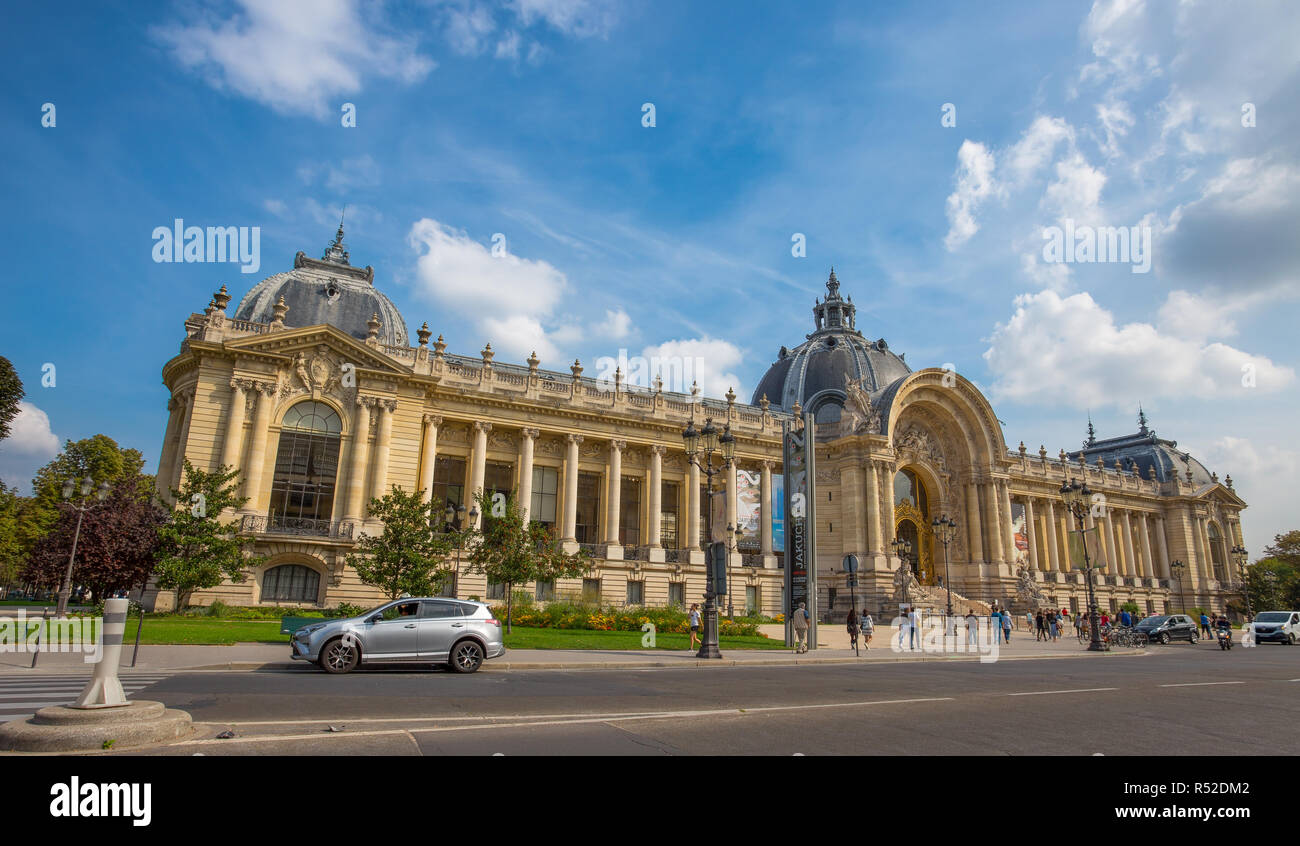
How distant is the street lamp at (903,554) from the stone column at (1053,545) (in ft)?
60.1

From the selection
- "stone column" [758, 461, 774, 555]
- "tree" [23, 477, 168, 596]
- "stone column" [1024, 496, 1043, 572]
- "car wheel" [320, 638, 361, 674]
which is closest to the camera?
"car wheel" [320, 638, 361, 674]

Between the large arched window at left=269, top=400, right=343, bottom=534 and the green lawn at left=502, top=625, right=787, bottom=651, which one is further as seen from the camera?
the large arched window at left=269, top=400, right=343, bottom=534

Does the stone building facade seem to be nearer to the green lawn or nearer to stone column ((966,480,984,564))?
stone column ((966,480,984,564))

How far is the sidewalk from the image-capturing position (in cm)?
1564

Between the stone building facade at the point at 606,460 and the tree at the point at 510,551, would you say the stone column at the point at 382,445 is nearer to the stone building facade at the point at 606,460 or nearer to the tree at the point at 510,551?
the stone building facade at the point at 606,460

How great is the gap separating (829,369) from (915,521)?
13.9m

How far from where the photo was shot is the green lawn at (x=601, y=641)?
23781mm

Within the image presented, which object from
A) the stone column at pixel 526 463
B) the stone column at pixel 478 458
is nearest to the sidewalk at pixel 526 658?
the stone column at pixel 526 463

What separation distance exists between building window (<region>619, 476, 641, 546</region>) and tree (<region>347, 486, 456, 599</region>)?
21.3m

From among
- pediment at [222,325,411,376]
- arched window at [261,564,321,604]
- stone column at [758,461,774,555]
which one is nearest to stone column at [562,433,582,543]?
pediment at [222,325,411,376]

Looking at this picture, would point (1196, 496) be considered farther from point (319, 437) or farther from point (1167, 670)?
point (319, 437)

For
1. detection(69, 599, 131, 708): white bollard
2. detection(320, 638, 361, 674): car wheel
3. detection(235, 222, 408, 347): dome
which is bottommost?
detection(320, 638, 361, 674): car wheel
